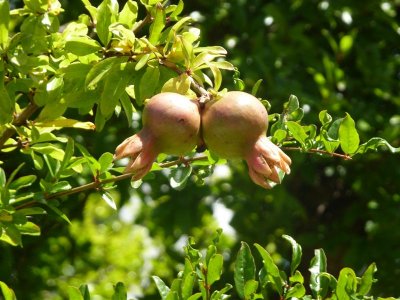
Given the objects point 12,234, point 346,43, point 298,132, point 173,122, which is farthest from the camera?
point 346,43

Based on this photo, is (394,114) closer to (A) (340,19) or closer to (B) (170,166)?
(A) (340,19)

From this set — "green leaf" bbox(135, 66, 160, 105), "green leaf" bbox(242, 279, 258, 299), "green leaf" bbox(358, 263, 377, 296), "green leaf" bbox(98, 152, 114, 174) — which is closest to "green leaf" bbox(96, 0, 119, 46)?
"green leaf" bbox(135, 66, 160, 105)

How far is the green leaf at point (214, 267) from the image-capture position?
1471mm

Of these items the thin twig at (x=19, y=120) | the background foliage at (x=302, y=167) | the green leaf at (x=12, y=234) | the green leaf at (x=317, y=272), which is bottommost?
the background foliage at (x=302, y=167)

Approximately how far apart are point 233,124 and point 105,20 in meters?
0.41

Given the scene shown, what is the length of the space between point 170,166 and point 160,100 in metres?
0.47

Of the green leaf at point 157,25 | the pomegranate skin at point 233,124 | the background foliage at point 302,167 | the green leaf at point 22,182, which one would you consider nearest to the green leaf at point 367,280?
the pomegranate skin at point 233,124

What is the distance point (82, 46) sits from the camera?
58.6 inches

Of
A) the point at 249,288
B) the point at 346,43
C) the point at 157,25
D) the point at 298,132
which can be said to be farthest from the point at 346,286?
the point at 346,43

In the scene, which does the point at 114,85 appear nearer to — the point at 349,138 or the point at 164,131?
the point at 164,131

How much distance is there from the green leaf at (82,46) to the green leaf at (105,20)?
0.03 meters

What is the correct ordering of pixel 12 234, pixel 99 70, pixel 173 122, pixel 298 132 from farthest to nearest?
pixel 12 234 < pixel 298 132 < pixel 99 70 < pixel 173 122

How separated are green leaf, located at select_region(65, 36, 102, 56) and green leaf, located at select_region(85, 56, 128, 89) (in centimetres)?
5

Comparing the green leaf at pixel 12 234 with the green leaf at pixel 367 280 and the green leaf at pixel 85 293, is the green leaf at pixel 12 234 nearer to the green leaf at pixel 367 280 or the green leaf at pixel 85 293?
the green leaf at pixel 85 293
